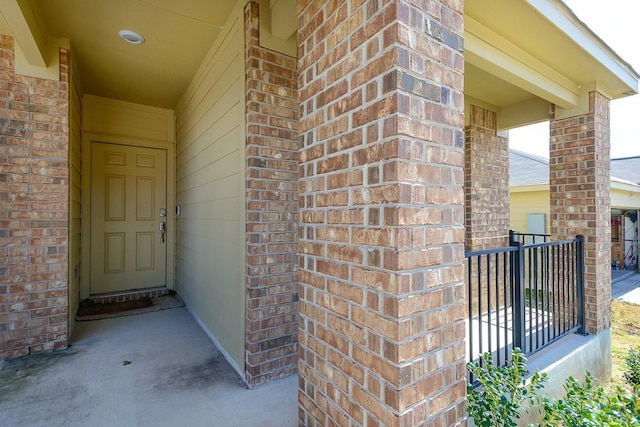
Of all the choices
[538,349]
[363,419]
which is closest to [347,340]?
[363,419]

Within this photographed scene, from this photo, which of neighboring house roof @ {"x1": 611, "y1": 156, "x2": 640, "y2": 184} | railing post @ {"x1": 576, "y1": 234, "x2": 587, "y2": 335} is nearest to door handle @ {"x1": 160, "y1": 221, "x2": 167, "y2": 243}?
railing post @ {"x1": 576, "y1": 234, "x2": 587, "y2": 335}

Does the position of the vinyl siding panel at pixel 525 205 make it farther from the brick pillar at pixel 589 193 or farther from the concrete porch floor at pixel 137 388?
the concrete porch floor at pixel 137 388

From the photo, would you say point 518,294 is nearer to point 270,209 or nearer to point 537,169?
point 270,209

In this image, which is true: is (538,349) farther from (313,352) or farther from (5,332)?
(5,332)

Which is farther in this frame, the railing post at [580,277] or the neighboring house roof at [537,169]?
the neighboring house roof at [537,169]

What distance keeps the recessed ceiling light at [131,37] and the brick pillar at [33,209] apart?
0.62 meters

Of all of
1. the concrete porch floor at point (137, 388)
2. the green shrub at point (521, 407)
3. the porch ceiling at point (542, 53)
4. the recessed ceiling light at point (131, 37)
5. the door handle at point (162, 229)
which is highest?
the recessed ceiling light at point (131, 37)

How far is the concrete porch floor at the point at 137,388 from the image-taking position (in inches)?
77.3

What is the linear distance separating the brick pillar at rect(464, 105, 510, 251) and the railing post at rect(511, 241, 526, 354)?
5.95ft

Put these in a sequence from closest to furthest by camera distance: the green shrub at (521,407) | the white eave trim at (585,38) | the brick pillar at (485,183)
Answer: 1. the green shrub at (521,407)
2. the white eave trim at (585,38)
3. the brick pillar at (485,183)

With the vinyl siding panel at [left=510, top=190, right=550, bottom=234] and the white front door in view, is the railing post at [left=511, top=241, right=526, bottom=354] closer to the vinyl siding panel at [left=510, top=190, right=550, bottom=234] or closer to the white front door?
the white front door

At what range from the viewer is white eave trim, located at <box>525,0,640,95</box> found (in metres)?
2.21

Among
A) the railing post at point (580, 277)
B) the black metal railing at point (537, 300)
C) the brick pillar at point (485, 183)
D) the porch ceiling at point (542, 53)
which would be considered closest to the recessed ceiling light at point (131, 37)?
the porch ceiling at point (542, 53)

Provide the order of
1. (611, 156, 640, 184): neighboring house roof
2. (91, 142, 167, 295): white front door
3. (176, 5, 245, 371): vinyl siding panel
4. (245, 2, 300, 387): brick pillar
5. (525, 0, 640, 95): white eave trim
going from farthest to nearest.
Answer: (611, 156, 640, 184): neighboring house roof < (91, 142, 167, 295): white front door < (176, 5, 245, 371): vinyl siding panel < (245, 2, 300, 387): brick pillar < (525, 0, 640, 95): white eave trim
